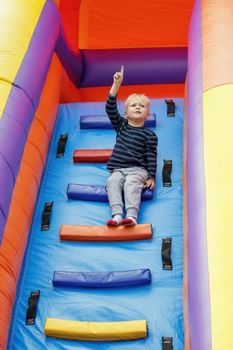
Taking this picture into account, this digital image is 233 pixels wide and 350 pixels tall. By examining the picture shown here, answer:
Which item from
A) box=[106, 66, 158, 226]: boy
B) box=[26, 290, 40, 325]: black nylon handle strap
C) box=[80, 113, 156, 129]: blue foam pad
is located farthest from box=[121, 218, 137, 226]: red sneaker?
box=[80, 113, 156, 129]: blue foam pad

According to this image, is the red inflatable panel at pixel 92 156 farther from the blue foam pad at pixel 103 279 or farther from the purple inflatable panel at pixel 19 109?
the blue foam pad at pixel 103 279

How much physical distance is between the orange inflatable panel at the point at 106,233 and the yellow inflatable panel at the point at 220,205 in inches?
17.1

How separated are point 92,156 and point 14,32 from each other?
66cm

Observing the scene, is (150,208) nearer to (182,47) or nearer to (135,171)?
(135,171)

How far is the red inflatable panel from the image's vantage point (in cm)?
260

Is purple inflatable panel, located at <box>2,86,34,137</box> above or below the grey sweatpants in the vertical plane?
above

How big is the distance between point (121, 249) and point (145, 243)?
0.32 ft

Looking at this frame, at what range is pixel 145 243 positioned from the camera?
2.18 m

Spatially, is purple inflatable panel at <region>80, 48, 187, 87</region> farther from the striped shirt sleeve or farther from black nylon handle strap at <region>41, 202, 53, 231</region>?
black nylon handle strap at <region>41, 202, 53, 231</region>

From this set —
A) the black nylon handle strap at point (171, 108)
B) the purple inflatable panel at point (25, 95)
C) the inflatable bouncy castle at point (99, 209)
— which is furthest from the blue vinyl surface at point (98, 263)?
the purple inflatable panel at point (25, 95)

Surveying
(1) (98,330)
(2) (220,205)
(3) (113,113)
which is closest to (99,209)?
(3) (113,113)

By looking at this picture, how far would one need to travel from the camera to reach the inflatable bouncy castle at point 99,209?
1.78 m

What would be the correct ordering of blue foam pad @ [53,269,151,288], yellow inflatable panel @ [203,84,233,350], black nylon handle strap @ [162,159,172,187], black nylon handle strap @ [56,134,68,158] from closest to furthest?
yellow inflatable panel @ [203,84,233,350] → blue foam pad @ [53,269,151,288] → black nylon handle strap @ [162,159,172,187] → black nylon handle strap @ [56,134,68,158]

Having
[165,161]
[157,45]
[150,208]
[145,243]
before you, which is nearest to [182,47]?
[157,45]
